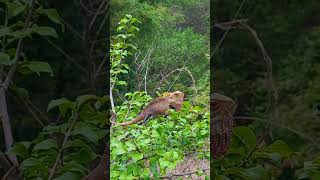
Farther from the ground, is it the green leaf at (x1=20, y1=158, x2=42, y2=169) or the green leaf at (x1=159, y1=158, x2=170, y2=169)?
the green leaf at (x1=20, y1=158, x2=42, y2=169)

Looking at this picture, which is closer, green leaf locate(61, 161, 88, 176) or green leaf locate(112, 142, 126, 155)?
green leaf locate(61, 161, 88, 176)

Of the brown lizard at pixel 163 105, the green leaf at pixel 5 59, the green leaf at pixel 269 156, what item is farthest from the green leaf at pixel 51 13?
the brown lizard at pixel 163 105

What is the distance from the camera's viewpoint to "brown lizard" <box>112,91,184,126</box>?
204 centimetres

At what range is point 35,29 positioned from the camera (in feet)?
3.00

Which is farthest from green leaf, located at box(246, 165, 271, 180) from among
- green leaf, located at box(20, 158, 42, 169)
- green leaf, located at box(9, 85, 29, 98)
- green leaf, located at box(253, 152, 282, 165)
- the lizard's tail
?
the lizard's tail

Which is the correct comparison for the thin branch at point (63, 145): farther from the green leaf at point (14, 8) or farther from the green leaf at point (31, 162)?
the green leaf at point (14, 8)

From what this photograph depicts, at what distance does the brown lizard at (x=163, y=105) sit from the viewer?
2.04 metres

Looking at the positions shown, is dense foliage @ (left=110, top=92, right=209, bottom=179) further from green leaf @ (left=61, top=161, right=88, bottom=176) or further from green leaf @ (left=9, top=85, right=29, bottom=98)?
green leaf @ (left=61, top=161, right=88, bottom=176)

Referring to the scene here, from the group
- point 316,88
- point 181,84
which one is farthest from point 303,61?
point 181,84

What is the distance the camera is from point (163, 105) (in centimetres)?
206

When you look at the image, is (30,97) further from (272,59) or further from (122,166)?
(122,166)

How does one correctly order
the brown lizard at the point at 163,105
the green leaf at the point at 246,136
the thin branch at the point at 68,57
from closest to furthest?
the green leaf at the point at 246,136, the thin branch at the point at 68,57, the brown lizard at the point at 163,105

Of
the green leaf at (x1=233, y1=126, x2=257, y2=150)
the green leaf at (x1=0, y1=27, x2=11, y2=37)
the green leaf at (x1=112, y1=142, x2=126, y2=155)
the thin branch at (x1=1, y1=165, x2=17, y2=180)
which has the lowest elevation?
the green leaf at (x1=112, y1=142, x2=126, y2=155)

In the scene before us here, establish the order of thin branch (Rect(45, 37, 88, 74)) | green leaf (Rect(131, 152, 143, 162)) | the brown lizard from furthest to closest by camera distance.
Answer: green leaf (Rect(131, 152, 143, 162))
the brown lizard
thin branch (Rect(45, 37, 88, 74))
